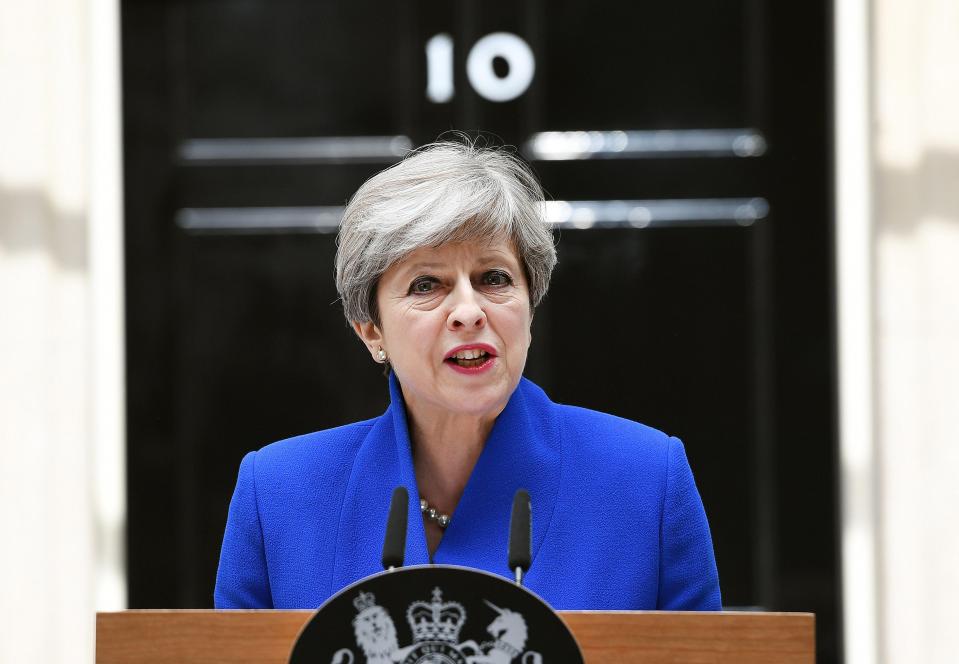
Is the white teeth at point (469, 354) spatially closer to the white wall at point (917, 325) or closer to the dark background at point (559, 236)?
the dark background at point (559, 236)

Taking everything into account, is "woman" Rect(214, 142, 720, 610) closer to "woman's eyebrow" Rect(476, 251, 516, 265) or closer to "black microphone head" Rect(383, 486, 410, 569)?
"woman's eyebrow" Rect(476, 251, 516, 265)

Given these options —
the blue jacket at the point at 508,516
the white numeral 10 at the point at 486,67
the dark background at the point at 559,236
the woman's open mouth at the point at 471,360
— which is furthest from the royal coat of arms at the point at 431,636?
the white numeral 10 at the point at 486,67

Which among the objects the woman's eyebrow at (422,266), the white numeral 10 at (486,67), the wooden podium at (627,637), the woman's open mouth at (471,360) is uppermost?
the white numeral 10 at (486,67)

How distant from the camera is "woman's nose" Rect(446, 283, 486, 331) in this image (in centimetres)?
151

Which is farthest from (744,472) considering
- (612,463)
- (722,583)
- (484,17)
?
(612,463)

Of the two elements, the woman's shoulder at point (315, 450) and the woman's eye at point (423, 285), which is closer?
the woman's eye at point (423, 285)

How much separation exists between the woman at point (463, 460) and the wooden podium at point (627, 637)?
41 centimetres

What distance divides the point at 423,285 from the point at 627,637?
2.10 ft

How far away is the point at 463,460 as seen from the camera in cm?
168

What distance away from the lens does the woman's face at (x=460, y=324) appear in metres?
1.53

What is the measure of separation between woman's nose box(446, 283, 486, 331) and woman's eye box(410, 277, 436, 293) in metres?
0.04

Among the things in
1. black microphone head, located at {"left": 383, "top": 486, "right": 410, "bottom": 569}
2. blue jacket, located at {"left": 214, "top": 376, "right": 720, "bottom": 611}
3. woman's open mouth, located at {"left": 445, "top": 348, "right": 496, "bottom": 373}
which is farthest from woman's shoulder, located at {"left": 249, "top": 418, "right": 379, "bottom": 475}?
black microphone head, located at {"left": 383, "top": 486, "right": 410, "bottom": 569}

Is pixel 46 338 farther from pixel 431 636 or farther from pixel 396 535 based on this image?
pixel 431 636

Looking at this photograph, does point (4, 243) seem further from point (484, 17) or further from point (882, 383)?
point (882, 383)
